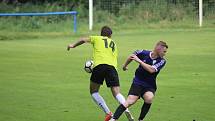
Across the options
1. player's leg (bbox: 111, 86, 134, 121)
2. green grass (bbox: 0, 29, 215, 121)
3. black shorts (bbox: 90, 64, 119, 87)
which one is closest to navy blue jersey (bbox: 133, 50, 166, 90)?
player's leg (bbox: 111, 86, 134, 121)

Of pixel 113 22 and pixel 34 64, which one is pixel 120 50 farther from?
pixel 113 22

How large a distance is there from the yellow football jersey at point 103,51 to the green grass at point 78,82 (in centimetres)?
124

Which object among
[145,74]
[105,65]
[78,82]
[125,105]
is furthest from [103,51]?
[78,82]

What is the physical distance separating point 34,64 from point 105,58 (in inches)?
411

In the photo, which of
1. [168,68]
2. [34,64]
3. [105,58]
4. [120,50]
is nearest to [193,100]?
[105,58]

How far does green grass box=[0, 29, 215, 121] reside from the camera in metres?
14.0

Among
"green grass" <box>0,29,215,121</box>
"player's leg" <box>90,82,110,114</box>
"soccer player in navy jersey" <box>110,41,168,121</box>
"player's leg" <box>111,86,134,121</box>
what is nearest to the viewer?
"soccer player in navy jersey" <box>110,41,168,121</box>

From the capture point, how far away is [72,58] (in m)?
24.8

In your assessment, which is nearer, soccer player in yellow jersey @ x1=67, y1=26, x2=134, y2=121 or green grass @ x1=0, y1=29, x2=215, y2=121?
soccer player in yellow jersey @ x1=67, y1=26, x2=134, y2=121

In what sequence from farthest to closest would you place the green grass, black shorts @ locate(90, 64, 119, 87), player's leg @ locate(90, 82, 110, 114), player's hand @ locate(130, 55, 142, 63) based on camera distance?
the green grass, player's leg @ locate(90, 82, 110, 114), black shorts @ locate(90, 64, 119, 87), player's hand @ locate(130, 55, 142, 63)

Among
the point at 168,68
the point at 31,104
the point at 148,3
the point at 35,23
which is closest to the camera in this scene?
the point at 31,104

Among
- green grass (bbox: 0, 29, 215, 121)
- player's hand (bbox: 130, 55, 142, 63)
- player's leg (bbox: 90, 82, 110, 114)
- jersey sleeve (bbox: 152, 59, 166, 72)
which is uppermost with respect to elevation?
player's hand (bbox: 130, 55, 142, 63)

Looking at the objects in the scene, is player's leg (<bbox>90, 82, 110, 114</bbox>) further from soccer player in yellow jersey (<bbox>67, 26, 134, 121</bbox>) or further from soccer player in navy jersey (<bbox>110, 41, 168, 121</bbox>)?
soccer player in navy jersey (<bbox>110, 41, 168, 121</bbox>)

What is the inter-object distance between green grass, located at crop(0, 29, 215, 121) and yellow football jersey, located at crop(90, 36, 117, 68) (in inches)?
49.0
